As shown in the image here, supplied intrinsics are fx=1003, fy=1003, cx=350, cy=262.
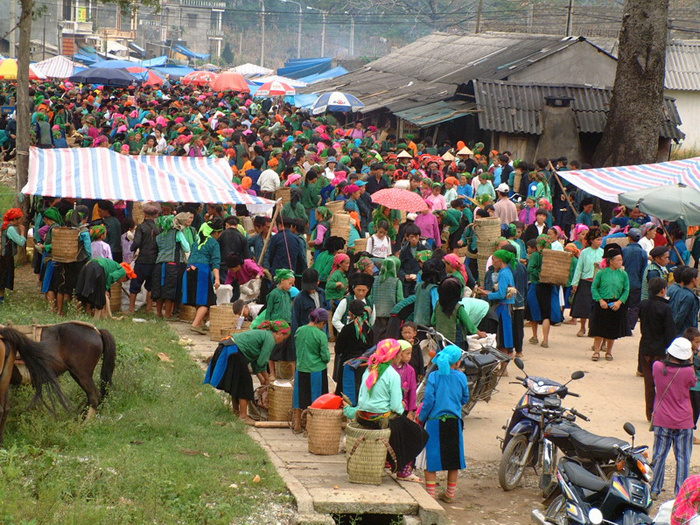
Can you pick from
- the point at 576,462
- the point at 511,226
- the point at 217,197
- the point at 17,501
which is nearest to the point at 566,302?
the point at 511,226

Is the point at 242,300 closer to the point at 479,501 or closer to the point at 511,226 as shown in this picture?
the point at 511,226

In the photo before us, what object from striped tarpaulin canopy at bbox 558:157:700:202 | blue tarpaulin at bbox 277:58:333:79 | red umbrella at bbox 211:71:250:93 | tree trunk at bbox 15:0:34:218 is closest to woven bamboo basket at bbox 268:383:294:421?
tree trunk at bbox 15:0:34:218

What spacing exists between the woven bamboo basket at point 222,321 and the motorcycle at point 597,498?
19.8 feet

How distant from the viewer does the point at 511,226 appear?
13750 mm

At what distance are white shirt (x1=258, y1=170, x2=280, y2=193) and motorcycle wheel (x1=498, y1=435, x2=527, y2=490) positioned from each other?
34.5ft

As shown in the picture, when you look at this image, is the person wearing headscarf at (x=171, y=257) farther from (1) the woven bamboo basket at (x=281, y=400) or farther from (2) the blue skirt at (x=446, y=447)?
(2) the blue skirt at (x=446, y=447)

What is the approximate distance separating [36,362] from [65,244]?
15.6 feet

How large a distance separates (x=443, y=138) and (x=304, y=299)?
60.8 feet

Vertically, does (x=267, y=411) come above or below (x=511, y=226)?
below

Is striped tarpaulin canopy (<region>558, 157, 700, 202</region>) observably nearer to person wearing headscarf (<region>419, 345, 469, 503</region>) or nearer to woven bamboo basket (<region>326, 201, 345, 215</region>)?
woven bamboo basket (<region>326, 201, 345, 215</region>)

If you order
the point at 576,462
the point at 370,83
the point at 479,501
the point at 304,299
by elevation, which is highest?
the point at 370,83

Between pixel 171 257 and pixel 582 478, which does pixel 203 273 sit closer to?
pixel 171 257

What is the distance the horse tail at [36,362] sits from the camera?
8.30 m

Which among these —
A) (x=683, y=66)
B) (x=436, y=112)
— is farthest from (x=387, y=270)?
(x=683, y=66)
